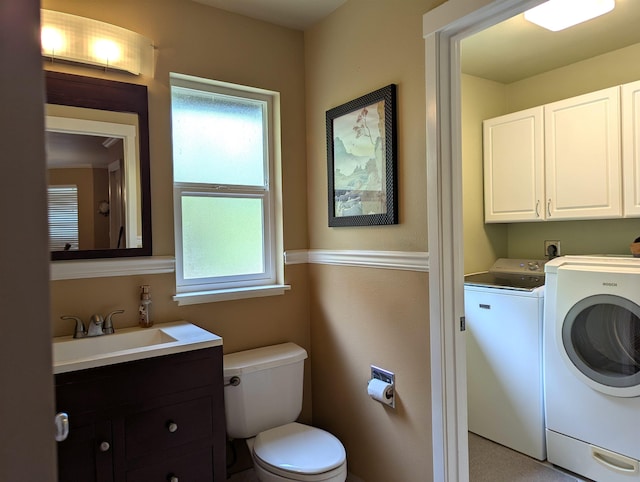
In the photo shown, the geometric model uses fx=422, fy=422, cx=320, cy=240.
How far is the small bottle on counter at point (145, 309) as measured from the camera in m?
1.90

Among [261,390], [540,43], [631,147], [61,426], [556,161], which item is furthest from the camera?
[556,161]

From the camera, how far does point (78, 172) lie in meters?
1.79

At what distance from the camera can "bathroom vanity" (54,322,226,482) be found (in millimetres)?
1410

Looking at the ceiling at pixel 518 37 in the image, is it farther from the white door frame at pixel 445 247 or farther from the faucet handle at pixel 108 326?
the faucet handle at pixel 108 326

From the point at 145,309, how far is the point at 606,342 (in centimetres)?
223

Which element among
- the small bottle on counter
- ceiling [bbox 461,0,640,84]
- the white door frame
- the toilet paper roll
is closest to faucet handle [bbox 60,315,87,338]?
the small bottle on counter

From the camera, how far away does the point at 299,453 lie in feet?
5.79

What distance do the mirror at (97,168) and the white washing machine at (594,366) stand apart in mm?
2111

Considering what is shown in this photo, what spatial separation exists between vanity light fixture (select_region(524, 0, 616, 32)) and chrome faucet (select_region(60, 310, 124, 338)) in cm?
227

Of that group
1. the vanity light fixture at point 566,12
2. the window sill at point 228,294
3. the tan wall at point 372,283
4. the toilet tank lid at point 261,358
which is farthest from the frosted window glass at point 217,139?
the vanity light fixture at point 566,12

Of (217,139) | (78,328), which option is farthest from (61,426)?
(217,139)

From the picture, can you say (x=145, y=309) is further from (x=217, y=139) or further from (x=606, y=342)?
A: (x=606, y=342)

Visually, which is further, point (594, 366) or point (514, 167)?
point (514, 167)

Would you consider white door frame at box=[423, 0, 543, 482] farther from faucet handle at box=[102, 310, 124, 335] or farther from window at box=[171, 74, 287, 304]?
faucet handle at box=[102, 310, 124, 335]
